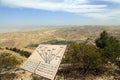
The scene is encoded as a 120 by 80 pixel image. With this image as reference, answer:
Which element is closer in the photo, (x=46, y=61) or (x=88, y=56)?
(x=46, y=61)

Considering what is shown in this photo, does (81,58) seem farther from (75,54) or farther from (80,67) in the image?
(80,67)

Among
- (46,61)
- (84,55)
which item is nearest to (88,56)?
(84,55)

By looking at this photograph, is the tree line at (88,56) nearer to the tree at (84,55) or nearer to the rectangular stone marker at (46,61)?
the tree at (84,55)

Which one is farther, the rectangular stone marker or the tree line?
the tree line

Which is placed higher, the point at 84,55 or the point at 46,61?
the point at 46,61

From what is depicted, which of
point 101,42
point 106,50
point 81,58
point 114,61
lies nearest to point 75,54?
point 81,58

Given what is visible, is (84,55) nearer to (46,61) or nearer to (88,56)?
(88,56)

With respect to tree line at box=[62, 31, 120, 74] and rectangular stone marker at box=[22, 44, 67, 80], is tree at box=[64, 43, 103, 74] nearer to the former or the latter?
tree line at box=[62, 31, 120, 74]

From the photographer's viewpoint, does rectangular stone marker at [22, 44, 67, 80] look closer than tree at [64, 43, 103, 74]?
Yes

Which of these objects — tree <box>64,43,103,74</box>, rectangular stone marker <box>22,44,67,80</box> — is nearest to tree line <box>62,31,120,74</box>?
tree <box>64,43,103,74</box>
